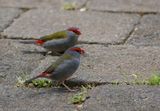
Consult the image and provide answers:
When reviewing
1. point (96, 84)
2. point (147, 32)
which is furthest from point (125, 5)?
point (96, 84)

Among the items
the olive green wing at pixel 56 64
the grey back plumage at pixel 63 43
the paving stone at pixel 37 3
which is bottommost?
the olive green wing at pixel 56 64

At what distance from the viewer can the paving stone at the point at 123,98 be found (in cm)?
475

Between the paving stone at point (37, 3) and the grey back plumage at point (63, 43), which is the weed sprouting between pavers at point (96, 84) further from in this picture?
the paving stone at point (37, 3)

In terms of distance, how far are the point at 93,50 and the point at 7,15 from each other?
1.92m

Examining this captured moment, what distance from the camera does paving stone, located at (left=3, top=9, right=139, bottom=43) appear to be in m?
6.97

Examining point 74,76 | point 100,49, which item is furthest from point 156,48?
point 74,76

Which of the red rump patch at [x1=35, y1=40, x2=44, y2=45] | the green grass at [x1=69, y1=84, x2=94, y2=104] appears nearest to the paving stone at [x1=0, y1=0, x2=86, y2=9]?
the red rump patch at [x1=35, y1=40, x2=44, y2=45]

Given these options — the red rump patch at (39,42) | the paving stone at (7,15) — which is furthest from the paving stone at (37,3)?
the red rump patch at (39,42)

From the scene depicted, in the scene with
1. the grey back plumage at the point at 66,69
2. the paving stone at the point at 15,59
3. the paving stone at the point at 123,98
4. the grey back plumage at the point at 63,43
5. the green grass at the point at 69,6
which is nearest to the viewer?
the paving stone at the point at 123,98

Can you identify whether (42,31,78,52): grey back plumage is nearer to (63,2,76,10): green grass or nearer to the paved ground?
the paved ground

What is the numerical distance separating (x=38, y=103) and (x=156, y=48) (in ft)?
6.42

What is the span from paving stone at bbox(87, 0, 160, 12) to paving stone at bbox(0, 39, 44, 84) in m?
1.85

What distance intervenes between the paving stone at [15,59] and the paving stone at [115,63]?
0.15 meters

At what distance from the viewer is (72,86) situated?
5422 mm
